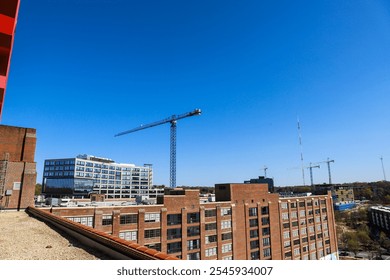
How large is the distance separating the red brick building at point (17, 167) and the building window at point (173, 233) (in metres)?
23.8

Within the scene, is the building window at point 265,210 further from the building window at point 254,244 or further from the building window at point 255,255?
the building window at point 255,255

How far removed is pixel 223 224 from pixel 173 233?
1154 centimetres

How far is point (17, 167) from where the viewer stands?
28094 millimetres

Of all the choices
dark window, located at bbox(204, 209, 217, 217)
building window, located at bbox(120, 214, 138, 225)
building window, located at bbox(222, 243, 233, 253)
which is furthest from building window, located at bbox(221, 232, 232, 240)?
building window, located at bbox(120, 214, 138, 225)

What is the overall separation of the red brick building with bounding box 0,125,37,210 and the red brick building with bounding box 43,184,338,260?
747 centimetres

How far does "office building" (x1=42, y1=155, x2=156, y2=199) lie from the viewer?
124000mm

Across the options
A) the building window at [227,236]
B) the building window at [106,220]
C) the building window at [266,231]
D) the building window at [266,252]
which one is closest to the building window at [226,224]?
the building window at [227,236]

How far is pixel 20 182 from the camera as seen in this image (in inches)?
1086

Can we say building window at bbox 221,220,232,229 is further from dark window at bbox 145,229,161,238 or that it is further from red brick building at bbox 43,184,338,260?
dark window at bbox 145,229,161,238

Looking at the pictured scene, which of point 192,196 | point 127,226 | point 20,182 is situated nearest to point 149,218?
point 127,226

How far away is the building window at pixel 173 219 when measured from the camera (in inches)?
1797

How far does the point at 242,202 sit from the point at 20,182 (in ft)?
138
